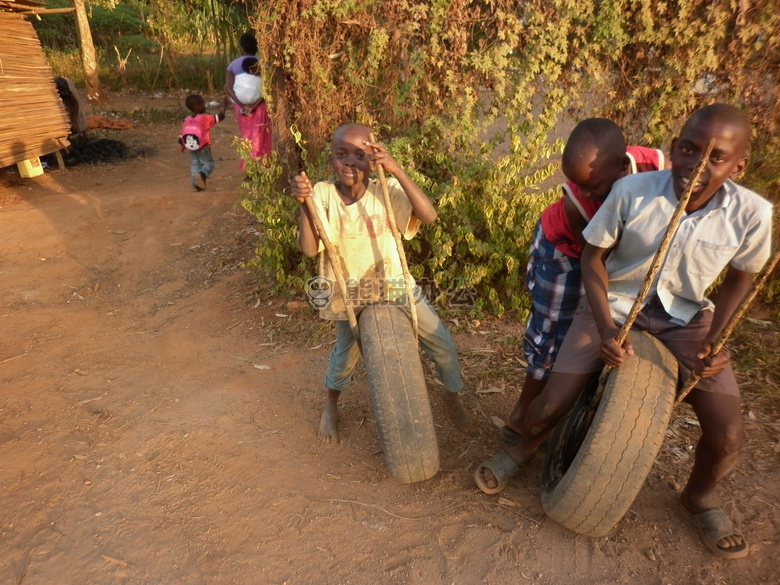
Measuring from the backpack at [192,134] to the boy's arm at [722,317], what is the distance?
7.04m

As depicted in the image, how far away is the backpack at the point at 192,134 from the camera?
741 centimetres

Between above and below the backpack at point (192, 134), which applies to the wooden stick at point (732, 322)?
above

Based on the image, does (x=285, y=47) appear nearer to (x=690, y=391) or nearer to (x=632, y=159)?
(x=632, y=159)

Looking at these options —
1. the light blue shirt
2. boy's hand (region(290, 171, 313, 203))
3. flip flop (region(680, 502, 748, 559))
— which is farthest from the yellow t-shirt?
flip flop (region(680, 502, 748, 559))

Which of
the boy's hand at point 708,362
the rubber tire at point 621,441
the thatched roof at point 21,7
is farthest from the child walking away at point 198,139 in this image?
the boy's hand at point 708,362

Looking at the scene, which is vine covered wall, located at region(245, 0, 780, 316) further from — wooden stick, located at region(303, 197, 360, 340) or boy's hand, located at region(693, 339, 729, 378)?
boy's hand, located at region(693, 339, 729, 378)

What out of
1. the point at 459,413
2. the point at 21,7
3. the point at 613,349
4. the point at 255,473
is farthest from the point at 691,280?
the point at 21,7

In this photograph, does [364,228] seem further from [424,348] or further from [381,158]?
[424,348]

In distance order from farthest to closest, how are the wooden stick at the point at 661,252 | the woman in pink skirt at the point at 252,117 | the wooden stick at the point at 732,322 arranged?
1. the woman in pink skirt at the point at 252,117
2. the wooden stick at the point at 732,322
3. the wooden stick at the point at 661,252

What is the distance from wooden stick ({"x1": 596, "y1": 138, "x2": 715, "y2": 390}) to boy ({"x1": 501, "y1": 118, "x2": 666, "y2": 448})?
397mm

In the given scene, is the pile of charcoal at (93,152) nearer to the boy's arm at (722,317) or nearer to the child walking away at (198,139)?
the child walking away at (198,139)

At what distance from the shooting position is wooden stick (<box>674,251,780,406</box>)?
188 cm

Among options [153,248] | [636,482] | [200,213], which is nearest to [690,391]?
[636,482]

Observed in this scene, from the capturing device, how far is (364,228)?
269 cm
